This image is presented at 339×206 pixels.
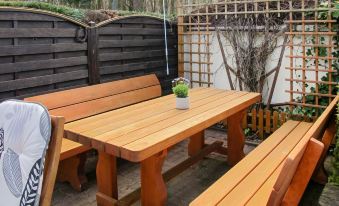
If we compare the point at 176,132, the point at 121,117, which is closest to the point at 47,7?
the point at 121,117

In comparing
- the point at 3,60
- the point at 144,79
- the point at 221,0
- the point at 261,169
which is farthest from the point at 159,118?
the point at 221,0

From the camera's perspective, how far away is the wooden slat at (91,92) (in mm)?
3145

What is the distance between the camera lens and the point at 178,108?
2854 mm

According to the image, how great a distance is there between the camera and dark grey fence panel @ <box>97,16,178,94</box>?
4.05 meters

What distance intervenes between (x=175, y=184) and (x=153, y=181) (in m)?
0.92

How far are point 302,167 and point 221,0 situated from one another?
403cm

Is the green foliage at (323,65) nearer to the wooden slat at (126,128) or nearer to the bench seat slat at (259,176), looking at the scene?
the bench seat slat at (259,176)

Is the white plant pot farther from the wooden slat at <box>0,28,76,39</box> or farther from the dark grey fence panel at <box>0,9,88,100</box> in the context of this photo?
the wooden slat at <box>0,28,76,39</box>

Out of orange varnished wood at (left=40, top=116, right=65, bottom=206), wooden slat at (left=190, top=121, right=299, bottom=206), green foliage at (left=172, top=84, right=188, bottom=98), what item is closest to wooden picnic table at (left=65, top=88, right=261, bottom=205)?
green foliage at (left=172, top=84, right=188, bottom=98)

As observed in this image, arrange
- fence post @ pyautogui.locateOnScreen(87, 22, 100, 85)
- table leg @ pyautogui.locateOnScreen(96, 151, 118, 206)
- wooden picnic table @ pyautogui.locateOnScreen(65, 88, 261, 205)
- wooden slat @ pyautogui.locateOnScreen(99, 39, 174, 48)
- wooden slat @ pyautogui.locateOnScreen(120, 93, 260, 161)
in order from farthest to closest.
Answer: wooden slat @ pyautogui.locateOnScreen(99, 39, 174, 48) < fence post @ pyautogui.locateOnScreen(87, 22, 100, 85) < table leg @ pyautogui.locateOnScreen(96, 151, 118, 206) < wooden picnic table @ pyautogui.locateOnScreen(65, 88, 261, 205) < wooden slat @ pyautogui.locateOnScreen(120, 93, 260, 161)

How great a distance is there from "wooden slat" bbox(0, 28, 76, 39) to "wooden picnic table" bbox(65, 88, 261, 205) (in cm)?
111

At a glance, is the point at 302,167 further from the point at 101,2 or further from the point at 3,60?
the point at 101,2

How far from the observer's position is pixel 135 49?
14.8 feet

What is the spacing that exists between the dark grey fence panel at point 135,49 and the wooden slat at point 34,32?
0.47 metres
